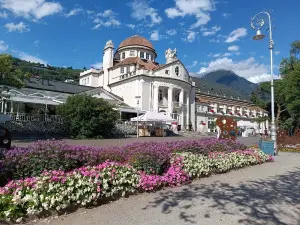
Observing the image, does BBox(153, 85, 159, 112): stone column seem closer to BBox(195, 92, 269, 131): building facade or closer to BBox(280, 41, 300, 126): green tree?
BBox(195, 92, 269, 131): building facade

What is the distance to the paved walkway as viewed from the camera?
4.22m

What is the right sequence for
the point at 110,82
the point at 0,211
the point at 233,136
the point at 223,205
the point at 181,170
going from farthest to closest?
the point at 110,82 < the point at 233,136 < the point at 181,170 < the point at 223,205 < the point at 0,211

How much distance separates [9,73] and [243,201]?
51.0 feet

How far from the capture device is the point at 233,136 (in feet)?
45.5

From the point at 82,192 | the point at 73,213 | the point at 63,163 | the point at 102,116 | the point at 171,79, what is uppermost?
the point at 171,79

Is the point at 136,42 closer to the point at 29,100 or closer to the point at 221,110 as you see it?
the point at 221,110

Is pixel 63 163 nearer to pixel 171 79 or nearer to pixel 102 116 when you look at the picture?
pixel 102 116

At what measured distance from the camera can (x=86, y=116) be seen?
1981cm

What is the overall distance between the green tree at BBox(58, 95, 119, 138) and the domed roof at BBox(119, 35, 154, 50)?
28.5m

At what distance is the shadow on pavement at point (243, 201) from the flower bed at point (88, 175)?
2.27 feet

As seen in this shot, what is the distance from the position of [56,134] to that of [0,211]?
17305 mm

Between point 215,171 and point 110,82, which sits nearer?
point 215,171

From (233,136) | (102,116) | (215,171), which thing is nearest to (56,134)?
(102,116)

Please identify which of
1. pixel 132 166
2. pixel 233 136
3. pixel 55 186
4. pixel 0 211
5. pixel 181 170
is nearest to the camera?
pixel 0 211
